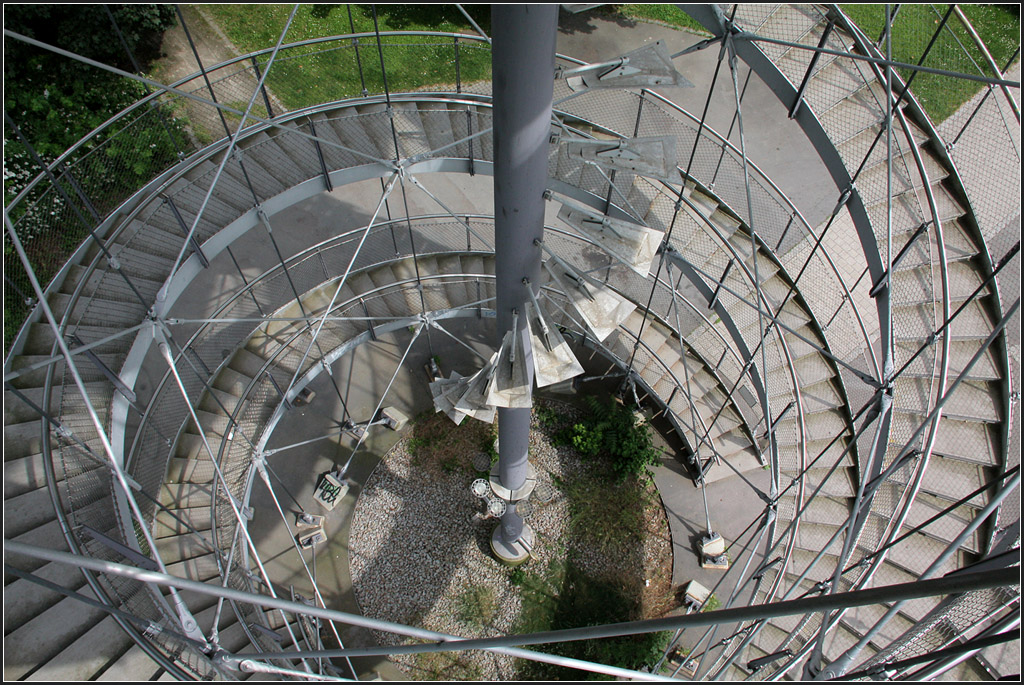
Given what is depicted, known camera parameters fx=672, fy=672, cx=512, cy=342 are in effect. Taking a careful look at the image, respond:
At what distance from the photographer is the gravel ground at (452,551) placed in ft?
34.7

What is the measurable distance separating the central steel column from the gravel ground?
222 inches

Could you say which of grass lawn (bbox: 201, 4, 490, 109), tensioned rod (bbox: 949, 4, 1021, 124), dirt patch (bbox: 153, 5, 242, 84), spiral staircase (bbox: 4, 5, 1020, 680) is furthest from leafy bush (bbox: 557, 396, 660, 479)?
dirt patch (bbox: 153, 5, 242, 84)

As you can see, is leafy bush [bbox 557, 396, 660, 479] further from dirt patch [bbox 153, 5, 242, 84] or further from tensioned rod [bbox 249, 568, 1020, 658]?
dirt patch [bbox 153, 5, 242, 84]

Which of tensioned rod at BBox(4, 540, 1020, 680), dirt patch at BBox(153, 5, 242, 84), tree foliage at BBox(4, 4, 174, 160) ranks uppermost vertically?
dirt patch at BBox(153, 5, 242, 84)

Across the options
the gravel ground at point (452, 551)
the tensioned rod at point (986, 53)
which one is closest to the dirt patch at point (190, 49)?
the gravel ground at point (452, 551)

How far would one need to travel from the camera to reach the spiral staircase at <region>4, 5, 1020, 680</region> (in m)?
6.74

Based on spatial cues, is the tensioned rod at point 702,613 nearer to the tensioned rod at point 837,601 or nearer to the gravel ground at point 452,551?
the tensioned rod at point 837,601

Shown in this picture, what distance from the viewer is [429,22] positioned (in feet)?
54.0

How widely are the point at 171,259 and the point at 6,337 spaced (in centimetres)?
227

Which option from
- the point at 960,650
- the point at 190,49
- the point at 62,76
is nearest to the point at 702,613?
the point at 960,650

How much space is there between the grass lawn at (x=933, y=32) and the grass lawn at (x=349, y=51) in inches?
290

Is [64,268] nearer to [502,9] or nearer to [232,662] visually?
[232,662]

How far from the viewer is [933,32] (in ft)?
35.4

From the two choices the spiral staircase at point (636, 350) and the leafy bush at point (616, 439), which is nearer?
the spiral staircase at point (636, 350)
